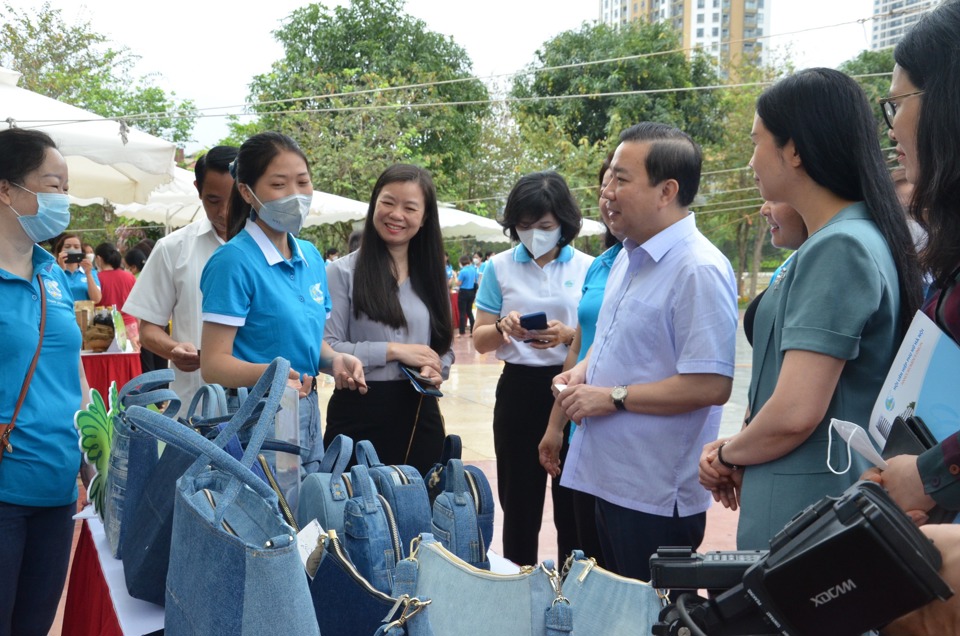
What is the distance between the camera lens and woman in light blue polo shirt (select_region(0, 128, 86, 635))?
8.55 feet

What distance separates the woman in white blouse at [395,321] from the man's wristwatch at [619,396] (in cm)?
86

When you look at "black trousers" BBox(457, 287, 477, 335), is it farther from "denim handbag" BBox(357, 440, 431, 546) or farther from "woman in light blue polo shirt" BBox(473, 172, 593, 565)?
"denim handbag" BBox(357, 440, 431, 546)

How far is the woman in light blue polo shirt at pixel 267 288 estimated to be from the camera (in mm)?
2854

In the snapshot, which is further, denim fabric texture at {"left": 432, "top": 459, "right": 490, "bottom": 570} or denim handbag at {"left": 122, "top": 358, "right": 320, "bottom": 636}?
denim fabric texture at {"left": 432, "top": 459, "right": 490, "bottom": 570}

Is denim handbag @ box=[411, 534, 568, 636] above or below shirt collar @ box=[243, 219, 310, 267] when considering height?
below

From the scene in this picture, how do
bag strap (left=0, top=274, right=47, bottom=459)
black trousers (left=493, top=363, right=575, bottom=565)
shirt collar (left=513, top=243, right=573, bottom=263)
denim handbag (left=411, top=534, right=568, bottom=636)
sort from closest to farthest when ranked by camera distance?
denim handbag (left=411, top=534, right=568, bottom=636)
bag strap (left=0, top=274, right=47, bottom=459)
black trousers (left=493, top=363, right=575, bottom=565)
shirt collar (left=513, top=243, right=573, bottom=263)

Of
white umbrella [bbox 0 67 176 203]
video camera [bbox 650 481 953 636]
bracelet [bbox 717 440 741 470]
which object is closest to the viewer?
video camera [bbox 650 481 953 636]

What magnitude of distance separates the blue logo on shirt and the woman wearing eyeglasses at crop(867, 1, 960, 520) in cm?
196

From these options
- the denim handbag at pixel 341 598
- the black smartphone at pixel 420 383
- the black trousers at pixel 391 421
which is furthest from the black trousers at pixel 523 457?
the denim handbag at pixel 341 598

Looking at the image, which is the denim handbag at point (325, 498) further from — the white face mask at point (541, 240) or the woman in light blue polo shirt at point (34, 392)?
the white face mask at point (541, 240)

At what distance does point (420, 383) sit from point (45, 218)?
1352mm

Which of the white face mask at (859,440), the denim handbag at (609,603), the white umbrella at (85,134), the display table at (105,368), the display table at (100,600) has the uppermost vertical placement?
the white umbrella at (85,134)

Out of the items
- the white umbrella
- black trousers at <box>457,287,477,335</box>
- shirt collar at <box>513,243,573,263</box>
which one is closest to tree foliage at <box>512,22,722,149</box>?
black trousers at <box>457,287,477,335</box>

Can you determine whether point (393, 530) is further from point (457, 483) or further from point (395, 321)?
point (395, 321)
